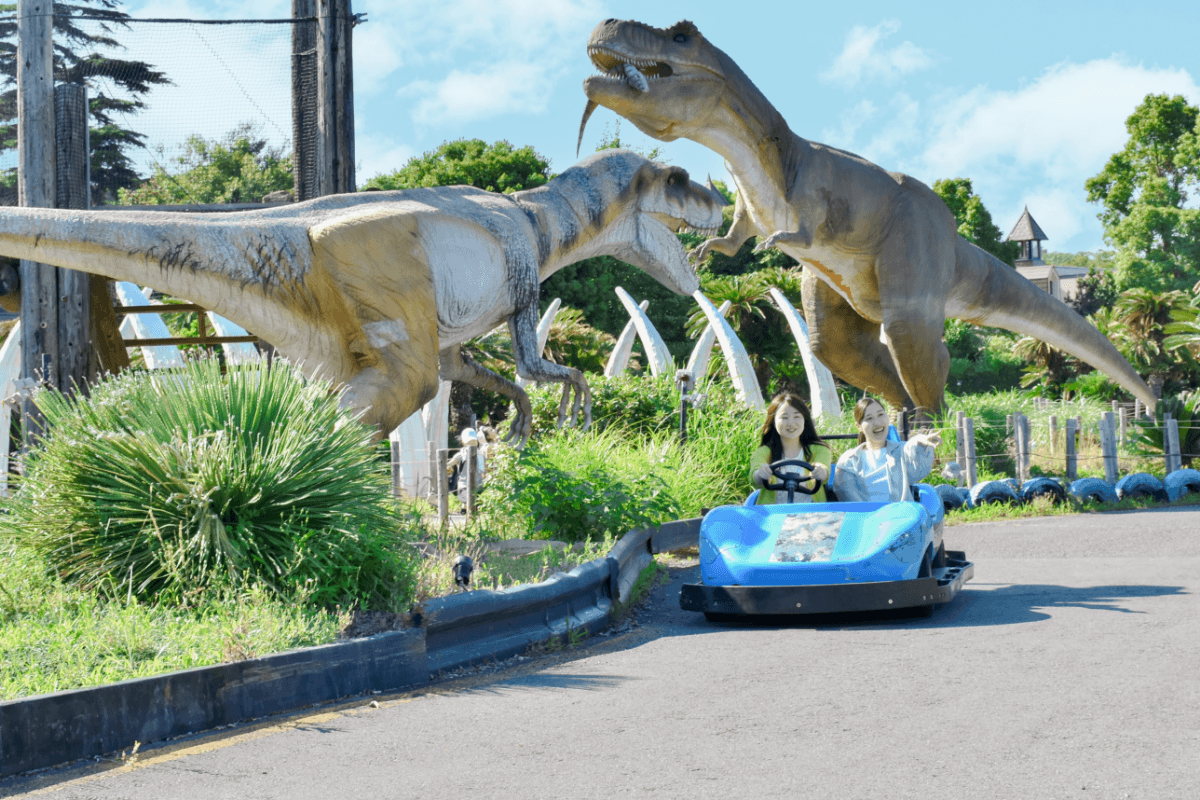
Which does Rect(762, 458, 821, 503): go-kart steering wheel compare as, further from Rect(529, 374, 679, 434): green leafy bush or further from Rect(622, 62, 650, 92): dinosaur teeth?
Rect(529, 374, 679, 434): green leafy bush

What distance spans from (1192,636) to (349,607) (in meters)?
3.84

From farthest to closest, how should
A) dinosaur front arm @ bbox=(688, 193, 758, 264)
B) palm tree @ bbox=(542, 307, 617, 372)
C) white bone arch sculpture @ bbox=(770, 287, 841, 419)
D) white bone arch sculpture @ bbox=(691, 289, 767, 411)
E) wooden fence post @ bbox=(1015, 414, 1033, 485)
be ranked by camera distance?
palm tree @ bbox=(542, 307, 617, 372)
white bone arch sculpture @ bbox=(770, 287, 841, 419)
white bone arch sculpture @ bbox=(691, 289, 767, 411)
wooden fence post @ bbox=(1015, 414, 1033, 485)
dinosaur front arm @ bbox=(688, 193, 758, 264)

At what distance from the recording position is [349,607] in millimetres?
5156

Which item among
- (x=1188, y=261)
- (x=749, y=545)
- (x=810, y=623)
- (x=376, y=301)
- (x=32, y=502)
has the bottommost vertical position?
(x=810, y=623)

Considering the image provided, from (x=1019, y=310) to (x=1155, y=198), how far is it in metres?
32.8

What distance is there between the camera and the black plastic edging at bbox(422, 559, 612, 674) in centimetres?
A: 525

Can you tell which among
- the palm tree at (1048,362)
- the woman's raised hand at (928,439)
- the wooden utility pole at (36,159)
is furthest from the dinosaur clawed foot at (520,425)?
the palm tree at (1048,362)

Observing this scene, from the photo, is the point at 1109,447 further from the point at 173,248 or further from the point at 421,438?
the point at 173,248

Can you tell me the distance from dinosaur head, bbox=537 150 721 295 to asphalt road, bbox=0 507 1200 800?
3122 mm

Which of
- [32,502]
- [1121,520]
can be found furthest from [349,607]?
[1121,520]

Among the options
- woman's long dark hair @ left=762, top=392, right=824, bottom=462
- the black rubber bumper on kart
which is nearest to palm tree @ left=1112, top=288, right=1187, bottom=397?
woman's long dark hair @ left=762, top=392, right=824, bottom=462

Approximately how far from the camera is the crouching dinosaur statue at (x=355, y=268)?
675 centimetres

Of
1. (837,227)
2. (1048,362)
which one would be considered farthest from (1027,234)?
(837,227)

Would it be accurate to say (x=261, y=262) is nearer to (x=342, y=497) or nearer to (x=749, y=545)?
(x=342, y=497)
